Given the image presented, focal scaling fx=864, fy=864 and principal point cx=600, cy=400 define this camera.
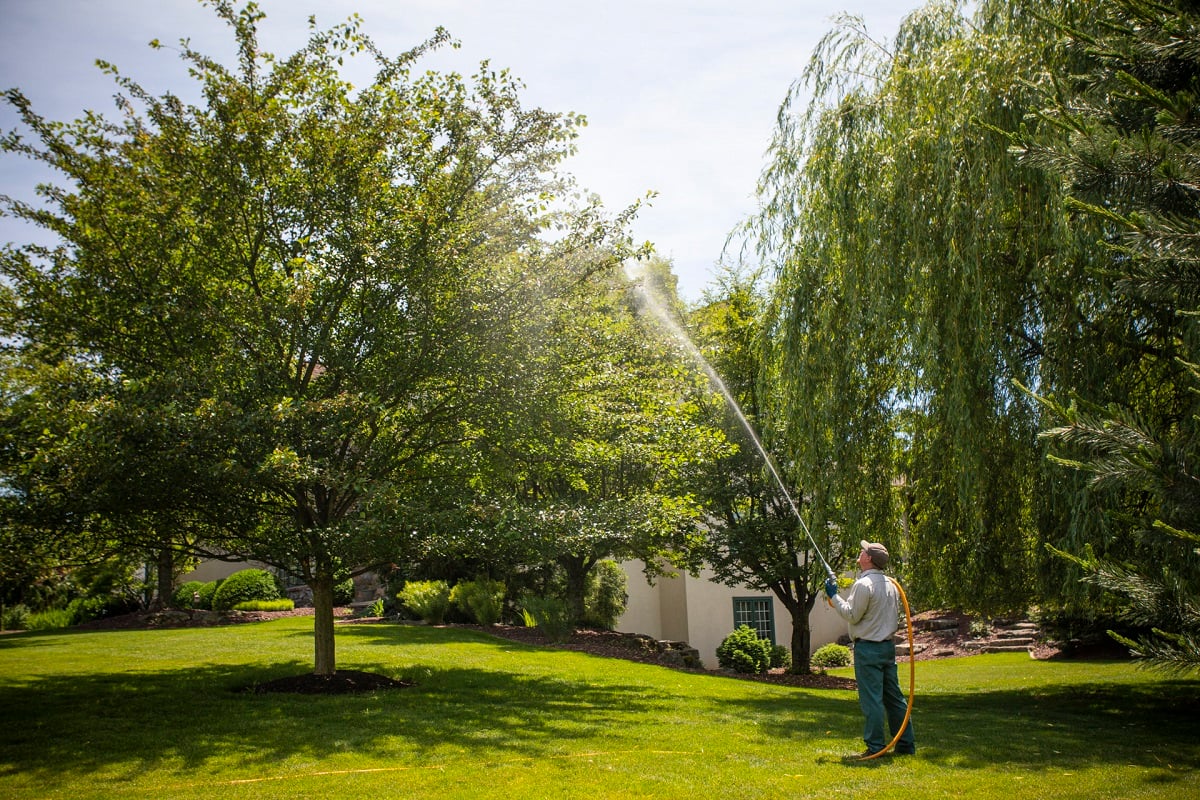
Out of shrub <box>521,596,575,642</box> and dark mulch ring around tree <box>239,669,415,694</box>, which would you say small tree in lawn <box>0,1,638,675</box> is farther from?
shrub <box>521,596,575,642</box>

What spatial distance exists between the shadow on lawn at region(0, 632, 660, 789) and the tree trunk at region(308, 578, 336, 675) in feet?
3.09

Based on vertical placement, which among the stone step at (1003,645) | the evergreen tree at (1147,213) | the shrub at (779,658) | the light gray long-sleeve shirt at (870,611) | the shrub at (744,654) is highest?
the evergreen tree at (1147,213)

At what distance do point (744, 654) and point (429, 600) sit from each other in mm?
8359

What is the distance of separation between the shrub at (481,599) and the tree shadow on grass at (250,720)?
31.4ft

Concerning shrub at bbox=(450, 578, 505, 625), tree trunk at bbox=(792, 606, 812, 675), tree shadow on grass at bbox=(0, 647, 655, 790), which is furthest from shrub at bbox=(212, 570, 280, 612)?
tree trunk at bbox=(792, 606, 812, 675)

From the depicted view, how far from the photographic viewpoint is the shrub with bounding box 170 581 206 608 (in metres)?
24.6

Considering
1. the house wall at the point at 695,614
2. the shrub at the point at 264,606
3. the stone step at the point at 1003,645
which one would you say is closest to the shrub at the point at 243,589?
the shrub at the point at 264,606

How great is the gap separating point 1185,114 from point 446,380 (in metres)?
9.56

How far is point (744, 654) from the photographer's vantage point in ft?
70.7

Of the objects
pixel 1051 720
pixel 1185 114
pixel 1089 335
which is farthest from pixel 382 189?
pixel 1051 720

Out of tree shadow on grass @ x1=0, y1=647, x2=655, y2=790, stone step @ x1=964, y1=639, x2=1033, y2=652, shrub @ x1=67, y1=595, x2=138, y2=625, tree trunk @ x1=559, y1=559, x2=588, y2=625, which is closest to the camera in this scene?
tree shadow on grass @ x1=0, y1=647, x2=655, y2=790

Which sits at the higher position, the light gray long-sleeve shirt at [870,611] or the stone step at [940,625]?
the light gray long-sleeve shirt at [870,611]

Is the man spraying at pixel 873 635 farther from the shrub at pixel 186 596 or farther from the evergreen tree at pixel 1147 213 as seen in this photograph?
the shrub at pixel 186 596

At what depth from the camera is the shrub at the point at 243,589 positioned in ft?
78.2
